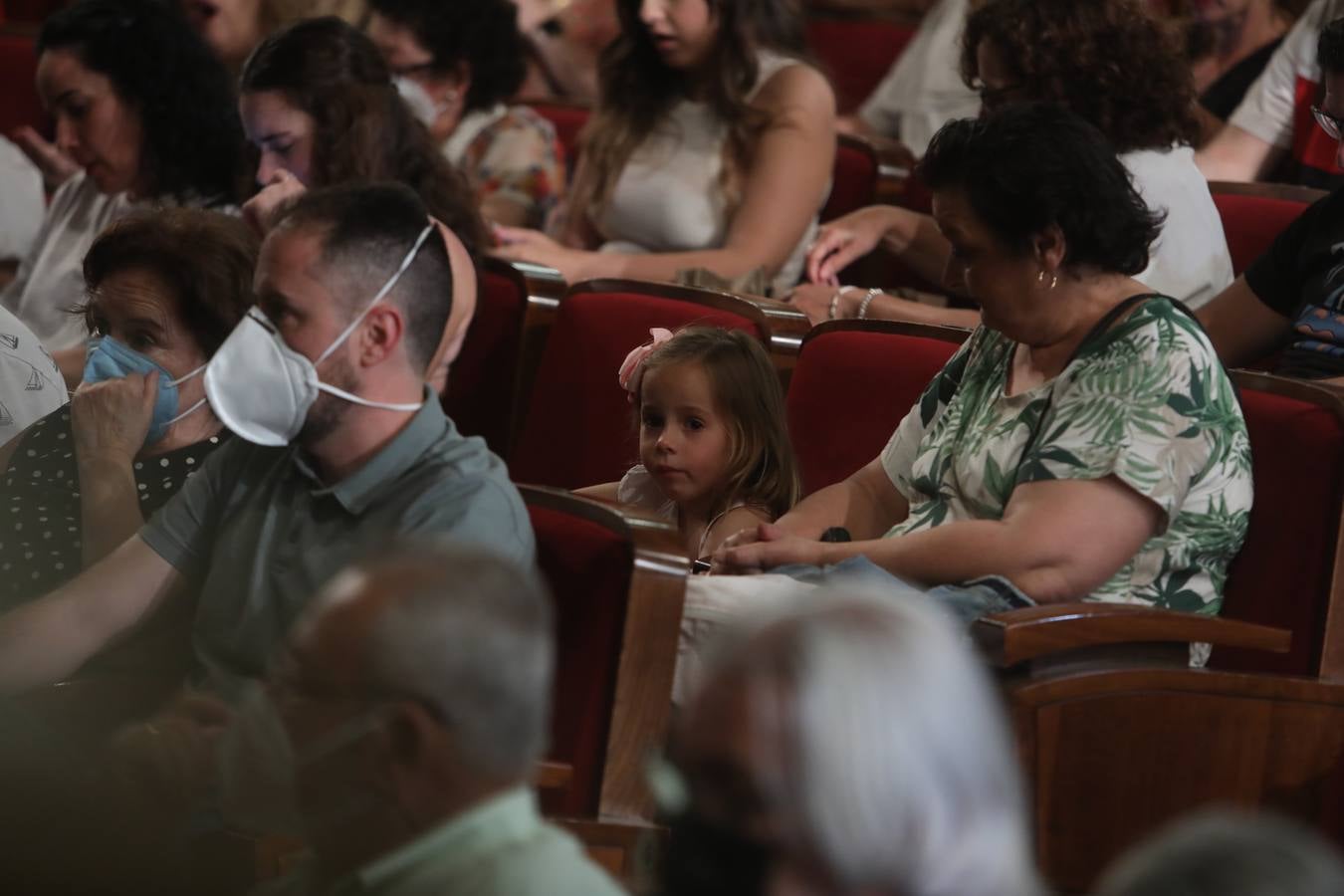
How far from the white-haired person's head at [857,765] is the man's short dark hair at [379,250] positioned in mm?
931

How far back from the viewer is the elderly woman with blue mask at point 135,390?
6.86 feet

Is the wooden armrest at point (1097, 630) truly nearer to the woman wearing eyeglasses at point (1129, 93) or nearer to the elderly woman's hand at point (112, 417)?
the woman wearing eyeglasses at point (1129, 93)

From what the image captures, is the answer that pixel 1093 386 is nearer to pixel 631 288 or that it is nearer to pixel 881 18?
pixel 631 288

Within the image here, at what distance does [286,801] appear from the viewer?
1.42m

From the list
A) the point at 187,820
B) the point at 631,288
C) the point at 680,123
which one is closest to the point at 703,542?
the point at 631,288

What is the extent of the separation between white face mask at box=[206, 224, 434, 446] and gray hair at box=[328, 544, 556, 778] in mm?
720

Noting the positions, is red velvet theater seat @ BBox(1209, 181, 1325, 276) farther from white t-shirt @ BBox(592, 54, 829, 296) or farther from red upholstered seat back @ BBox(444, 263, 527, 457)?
red upholstered seat back @ BBox(444, 263, 527, 457)

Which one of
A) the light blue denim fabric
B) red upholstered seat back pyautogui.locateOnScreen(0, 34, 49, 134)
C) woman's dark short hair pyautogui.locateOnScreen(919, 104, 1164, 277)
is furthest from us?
red upholstered seat back pyautogui.locateOnScreen(0, 34, 49, 134)

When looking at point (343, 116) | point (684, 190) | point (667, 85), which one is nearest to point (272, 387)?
point (343, 116)

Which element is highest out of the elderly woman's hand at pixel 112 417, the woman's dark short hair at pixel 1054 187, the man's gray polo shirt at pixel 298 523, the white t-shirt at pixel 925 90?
the white t-shirt at pixel 925 90

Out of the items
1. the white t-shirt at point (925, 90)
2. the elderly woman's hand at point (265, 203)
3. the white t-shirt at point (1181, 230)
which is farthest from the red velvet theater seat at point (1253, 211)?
the elderly woman's hand at point (265, 203)

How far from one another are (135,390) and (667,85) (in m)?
1.50

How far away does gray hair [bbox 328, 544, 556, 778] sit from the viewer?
1013 millimetres

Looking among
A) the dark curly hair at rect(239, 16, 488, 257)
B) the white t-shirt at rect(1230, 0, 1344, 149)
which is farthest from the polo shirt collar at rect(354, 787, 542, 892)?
the white t-shirt at rect(1230, 0, 1344, 149)
